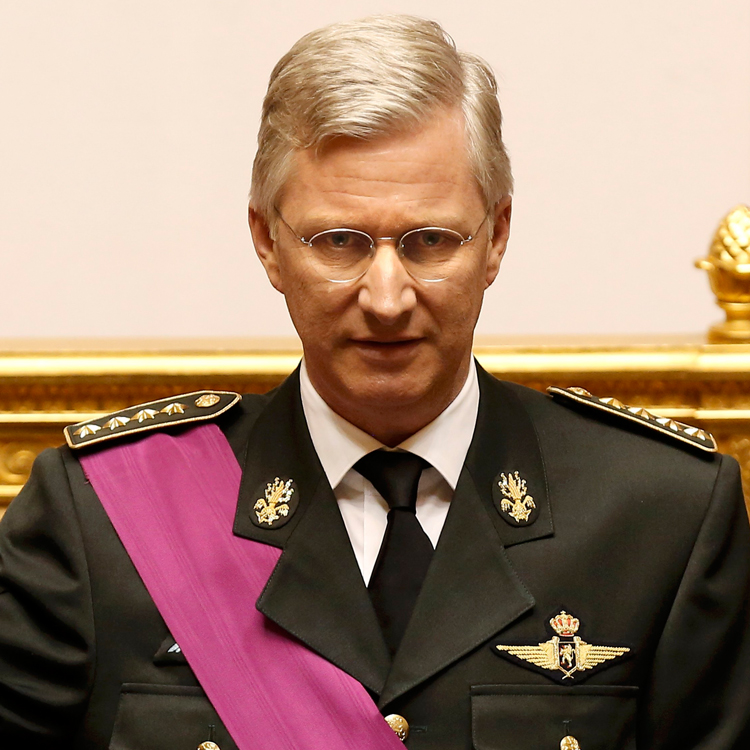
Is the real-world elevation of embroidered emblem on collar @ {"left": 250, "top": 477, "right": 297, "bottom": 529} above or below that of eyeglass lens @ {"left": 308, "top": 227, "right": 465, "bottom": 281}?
below

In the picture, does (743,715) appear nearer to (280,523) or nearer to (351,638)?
(351,638)

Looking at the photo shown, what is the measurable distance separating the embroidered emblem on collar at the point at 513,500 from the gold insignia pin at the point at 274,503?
0.86ft

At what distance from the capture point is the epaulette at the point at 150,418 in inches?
67.8

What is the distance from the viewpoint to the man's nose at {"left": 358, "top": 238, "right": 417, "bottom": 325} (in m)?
1.53

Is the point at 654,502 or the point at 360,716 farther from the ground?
the point at 654,502

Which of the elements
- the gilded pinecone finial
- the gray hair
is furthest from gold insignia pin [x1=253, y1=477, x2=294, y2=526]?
the gilded pinecone finial

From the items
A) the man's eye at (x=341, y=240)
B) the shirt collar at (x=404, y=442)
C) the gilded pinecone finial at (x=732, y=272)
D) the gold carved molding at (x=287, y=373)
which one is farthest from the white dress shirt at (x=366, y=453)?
the gilded pinecone finial at (x=732, y=272)

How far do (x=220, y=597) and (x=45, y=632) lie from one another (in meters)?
0.21

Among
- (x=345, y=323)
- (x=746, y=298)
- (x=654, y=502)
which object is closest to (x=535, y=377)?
(x=746, y=298)

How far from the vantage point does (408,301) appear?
5.09 ft

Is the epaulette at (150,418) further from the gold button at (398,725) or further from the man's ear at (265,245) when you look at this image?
the gold button at (398,725)

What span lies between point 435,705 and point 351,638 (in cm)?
13

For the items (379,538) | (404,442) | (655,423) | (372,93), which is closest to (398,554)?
(379,538)

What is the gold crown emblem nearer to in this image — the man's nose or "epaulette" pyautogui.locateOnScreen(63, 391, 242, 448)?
the man's nose
